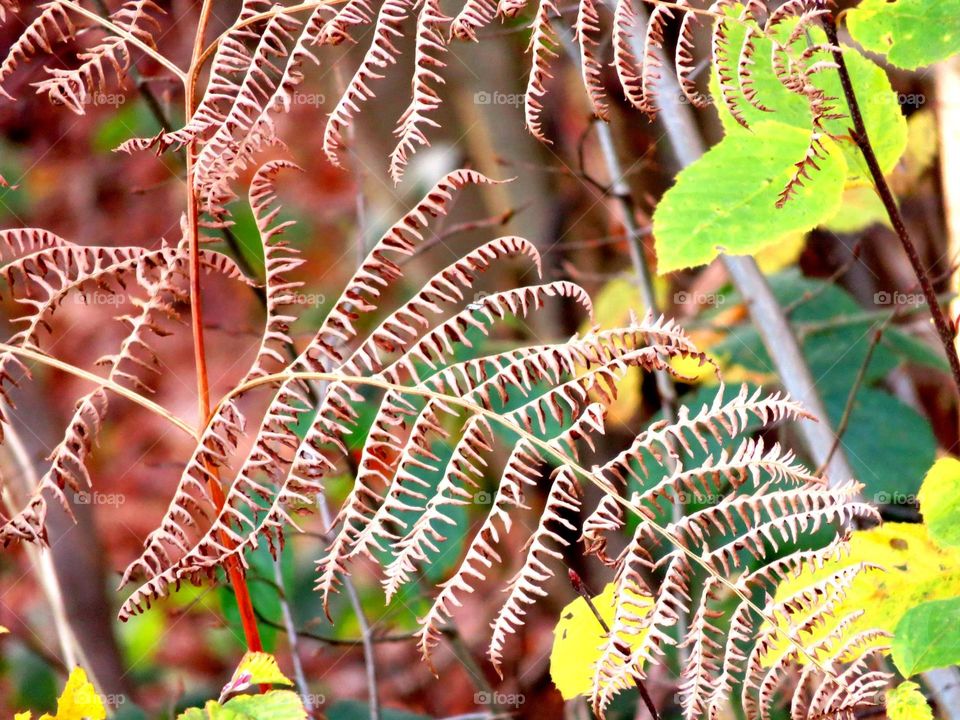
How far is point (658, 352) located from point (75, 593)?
4.48 ft

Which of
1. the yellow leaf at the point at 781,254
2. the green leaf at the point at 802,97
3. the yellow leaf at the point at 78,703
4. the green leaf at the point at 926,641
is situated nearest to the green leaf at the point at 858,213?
the yellow leaf at the point at 781,254

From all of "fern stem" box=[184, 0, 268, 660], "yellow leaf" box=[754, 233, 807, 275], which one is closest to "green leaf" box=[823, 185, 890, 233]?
"yellow leaf" box=[754, 233, 807, 275]

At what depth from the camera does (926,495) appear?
0.64 metres

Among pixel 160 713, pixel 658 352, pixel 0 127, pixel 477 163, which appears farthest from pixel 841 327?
pixel 0 127

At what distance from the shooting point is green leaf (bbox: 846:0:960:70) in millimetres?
654

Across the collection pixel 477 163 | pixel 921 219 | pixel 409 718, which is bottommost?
pixel 409 718

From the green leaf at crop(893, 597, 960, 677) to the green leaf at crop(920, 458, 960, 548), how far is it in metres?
0.05

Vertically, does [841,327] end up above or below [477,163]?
below

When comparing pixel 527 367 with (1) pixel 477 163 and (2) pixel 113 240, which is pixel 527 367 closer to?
(1) pixel 477 163

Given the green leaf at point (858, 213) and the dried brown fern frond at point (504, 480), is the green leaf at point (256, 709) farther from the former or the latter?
the green leaf at point (858, 213)

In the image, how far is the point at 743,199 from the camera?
27.6 inches

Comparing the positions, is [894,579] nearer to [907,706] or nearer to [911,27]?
[907,706]

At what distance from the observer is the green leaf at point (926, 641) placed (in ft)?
1.94

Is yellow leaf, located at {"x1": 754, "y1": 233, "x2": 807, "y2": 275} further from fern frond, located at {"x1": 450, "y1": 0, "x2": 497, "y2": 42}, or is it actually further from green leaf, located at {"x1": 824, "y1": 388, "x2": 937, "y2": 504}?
fern frond, located at {"x1": 450, "y1": 0, "x2": 497, "y2": 42}
